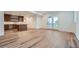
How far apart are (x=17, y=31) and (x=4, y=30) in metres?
0.23

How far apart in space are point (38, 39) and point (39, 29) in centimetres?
18

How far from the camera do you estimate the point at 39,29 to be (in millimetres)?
2211

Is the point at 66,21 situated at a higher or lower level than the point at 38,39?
higher

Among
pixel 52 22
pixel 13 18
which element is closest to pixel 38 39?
pixel 52 22

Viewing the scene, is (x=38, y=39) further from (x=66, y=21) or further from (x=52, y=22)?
(x=66, y=21)

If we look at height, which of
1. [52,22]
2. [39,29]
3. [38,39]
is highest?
[52,22]

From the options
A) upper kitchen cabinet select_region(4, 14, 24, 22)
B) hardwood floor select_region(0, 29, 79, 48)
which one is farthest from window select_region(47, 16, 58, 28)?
upper kitchen cabinet select_region(4, 14, 24, 22)

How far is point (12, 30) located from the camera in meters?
2.17

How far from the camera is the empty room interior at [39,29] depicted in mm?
2115

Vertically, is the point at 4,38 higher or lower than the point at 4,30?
lower

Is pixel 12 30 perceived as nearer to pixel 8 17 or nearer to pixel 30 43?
pixel 8 17

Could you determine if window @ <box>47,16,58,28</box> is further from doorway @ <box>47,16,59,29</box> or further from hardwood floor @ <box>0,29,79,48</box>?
hardwood floor @ <box>0,29,79,48</box>

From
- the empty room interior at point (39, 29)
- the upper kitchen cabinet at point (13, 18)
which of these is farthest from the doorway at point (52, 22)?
the upper kitchen cabinet at point (13, 18)
